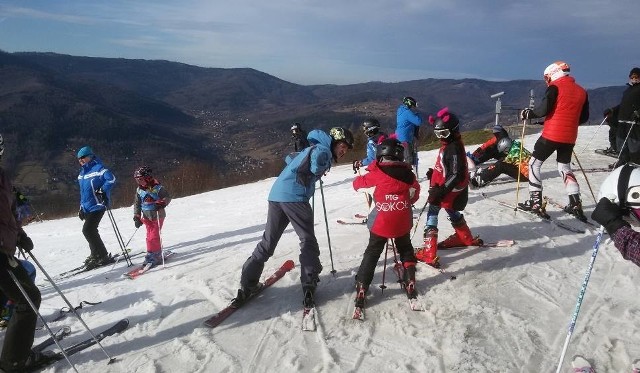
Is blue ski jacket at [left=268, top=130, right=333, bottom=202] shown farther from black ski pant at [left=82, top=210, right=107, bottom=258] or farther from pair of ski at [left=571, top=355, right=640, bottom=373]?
black ski pant at [left=82, top=210, right=107, bottom=258]

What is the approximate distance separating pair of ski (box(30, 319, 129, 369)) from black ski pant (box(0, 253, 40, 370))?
27 centimetres

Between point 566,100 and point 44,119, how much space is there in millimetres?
215332

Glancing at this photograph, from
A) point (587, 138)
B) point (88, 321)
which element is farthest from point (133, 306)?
point (587, 138)

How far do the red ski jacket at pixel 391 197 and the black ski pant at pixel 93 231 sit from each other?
19.0ft

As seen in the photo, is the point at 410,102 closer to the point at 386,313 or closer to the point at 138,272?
the point at 386,313

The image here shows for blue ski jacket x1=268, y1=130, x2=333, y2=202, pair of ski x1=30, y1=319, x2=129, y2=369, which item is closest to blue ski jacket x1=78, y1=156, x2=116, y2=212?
pair of ski x1=30, y1=319, x2=129, y2=369

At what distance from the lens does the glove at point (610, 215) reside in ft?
9.00

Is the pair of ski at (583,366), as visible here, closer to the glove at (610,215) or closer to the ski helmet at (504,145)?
the glove at (610,215)

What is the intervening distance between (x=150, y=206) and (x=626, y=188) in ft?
22.3

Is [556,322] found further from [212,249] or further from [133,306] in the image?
[212,249]

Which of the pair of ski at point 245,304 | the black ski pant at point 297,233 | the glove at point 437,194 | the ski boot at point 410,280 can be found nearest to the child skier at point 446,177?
the glove at point 437,194

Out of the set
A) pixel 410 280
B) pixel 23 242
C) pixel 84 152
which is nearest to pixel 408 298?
pixel 410 280

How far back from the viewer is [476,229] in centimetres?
743

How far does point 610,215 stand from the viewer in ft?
9.07
